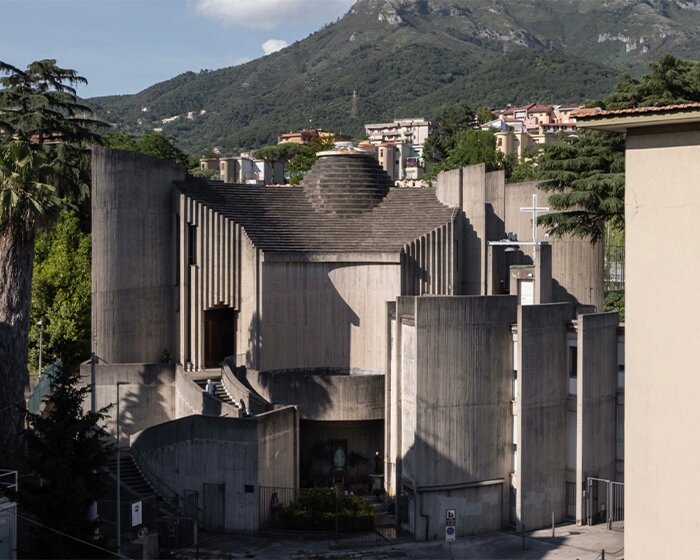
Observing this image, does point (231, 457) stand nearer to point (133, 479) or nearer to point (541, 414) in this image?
point (133, 479)

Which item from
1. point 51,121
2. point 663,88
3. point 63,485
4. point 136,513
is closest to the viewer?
point 63,485

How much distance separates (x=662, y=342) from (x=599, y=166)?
2808 cm

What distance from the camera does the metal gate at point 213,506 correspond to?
32.9 metres

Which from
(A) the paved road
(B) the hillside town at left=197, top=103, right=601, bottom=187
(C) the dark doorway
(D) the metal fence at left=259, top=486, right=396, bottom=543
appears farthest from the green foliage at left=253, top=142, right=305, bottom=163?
(A) the paved road

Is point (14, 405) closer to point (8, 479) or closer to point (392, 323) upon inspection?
point (8, 479)

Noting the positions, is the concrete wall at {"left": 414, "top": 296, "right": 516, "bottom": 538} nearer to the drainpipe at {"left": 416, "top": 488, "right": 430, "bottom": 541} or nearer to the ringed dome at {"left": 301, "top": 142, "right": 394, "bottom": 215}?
the drainpipe at {"left": 416, "top": 488, "right": 430, "bottom": 541}

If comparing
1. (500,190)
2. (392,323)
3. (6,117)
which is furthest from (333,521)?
(6,117)

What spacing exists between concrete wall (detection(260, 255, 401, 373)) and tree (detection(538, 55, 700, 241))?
289 inches

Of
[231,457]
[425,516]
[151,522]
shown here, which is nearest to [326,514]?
[425,516]

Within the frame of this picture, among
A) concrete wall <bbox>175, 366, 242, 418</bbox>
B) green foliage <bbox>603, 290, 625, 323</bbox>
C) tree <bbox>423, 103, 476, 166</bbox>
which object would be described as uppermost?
tree <bbox>423, 103, 476, 166</bbox>

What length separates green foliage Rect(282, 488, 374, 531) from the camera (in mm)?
32719

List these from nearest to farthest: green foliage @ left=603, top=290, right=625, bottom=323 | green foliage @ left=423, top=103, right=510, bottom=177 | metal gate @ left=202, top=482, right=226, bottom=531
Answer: metal gate @ left=202, top=482, right=226, bottom=531
green foliage @ left=603, top=290, right=625, bottom=323
green foliage @ left=423, top=103, right=510, bottom=177

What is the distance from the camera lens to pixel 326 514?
3278 centimetres

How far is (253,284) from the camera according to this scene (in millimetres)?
40906
